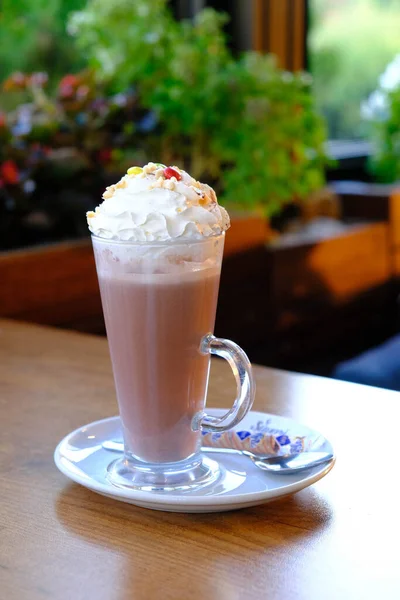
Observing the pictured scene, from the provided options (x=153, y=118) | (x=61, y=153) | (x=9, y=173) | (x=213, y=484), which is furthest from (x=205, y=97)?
(x=213, y=484)

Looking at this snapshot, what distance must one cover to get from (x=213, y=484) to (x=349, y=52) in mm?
4166

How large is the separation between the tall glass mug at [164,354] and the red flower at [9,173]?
152 cm

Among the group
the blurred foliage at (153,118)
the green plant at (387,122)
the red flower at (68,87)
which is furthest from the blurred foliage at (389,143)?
the red flower at (68,87)

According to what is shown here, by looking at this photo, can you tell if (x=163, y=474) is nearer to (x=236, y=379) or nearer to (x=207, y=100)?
(x=236, y=379)

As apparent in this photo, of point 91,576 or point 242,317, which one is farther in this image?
point 242,317

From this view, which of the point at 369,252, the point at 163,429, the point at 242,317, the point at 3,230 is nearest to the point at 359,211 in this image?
the point at 369,252

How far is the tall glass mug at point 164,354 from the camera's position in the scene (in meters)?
0.84

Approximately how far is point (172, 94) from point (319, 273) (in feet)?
2.80

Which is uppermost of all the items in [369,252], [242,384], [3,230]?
[242,384]

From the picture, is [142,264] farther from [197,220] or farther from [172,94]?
[172,94]

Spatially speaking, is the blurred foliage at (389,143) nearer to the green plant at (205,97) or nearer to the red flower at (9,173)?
the green plant at (205,97)

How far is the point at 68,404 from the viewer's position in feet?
3.81

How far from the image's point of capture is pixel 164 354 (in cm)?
85

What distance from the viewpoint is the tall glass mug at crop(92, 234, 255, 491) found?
2.74 ft
